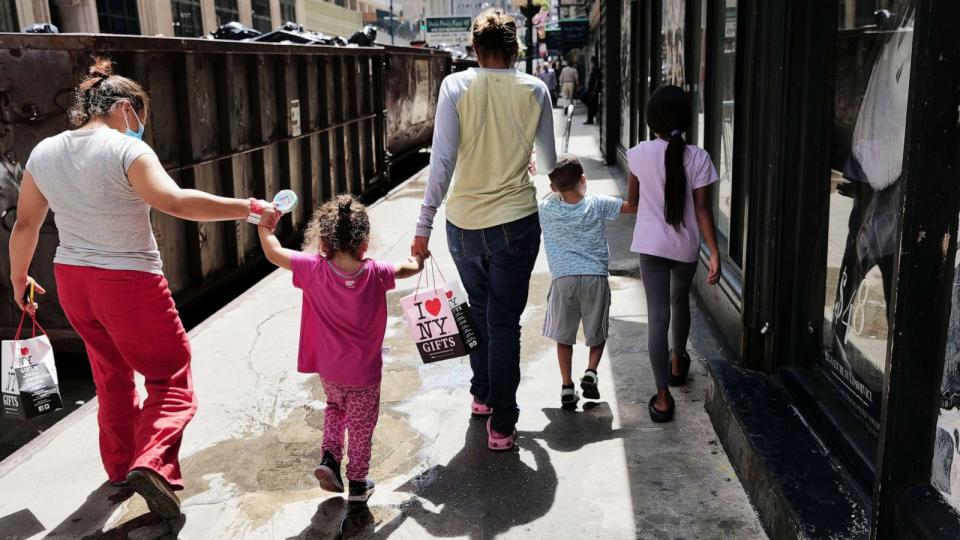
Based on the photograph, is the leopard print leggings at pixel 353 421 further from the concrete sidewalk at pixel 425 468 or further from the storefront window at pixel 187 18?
the storefront window at pixel 187 18

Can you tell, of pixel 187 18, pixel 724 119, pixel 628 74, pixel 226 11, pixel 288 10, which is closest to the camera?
pixel 724 119

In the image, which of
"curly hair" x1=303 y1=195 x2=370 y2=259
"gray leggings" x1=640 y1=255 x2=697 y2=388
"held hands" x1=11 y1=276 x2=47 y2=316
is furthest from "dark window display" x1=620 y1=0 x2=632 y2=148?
"held hands" x1=11 y1=276 x2=47 y2=316

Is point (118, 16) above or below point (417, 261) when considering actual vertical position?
above

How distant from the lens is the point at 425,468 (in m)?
3.94

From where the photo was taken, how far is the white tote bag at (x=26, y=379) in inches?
143

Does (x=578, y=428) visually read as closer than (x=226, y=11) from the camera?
Yes

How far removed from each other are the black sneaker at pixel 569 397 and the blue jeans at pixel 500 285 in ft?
1.76

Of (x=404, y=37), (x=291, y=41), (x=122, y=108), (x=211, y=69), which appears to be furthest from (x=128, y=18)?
(x=404, y=37)

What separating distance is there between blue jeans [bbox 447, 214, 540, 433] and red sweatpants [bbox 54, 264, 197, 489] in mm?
1291

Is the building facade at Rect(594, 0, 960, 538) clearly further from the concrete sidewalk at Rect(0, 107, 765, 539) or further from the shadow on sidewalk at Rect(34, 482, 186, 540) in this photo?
the shadow on sidewalk at Rect(34, 482, 186, 540)

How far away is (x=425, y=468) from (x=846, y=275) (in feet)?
6.59

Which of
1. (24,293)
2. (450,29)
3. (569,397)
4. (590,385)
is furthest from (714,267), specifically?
(450,29)

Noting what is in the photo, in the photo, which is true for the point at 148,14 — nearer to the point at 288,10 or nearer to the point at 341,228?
the point at 288,10

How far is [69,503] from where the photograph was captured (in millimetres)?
3752
